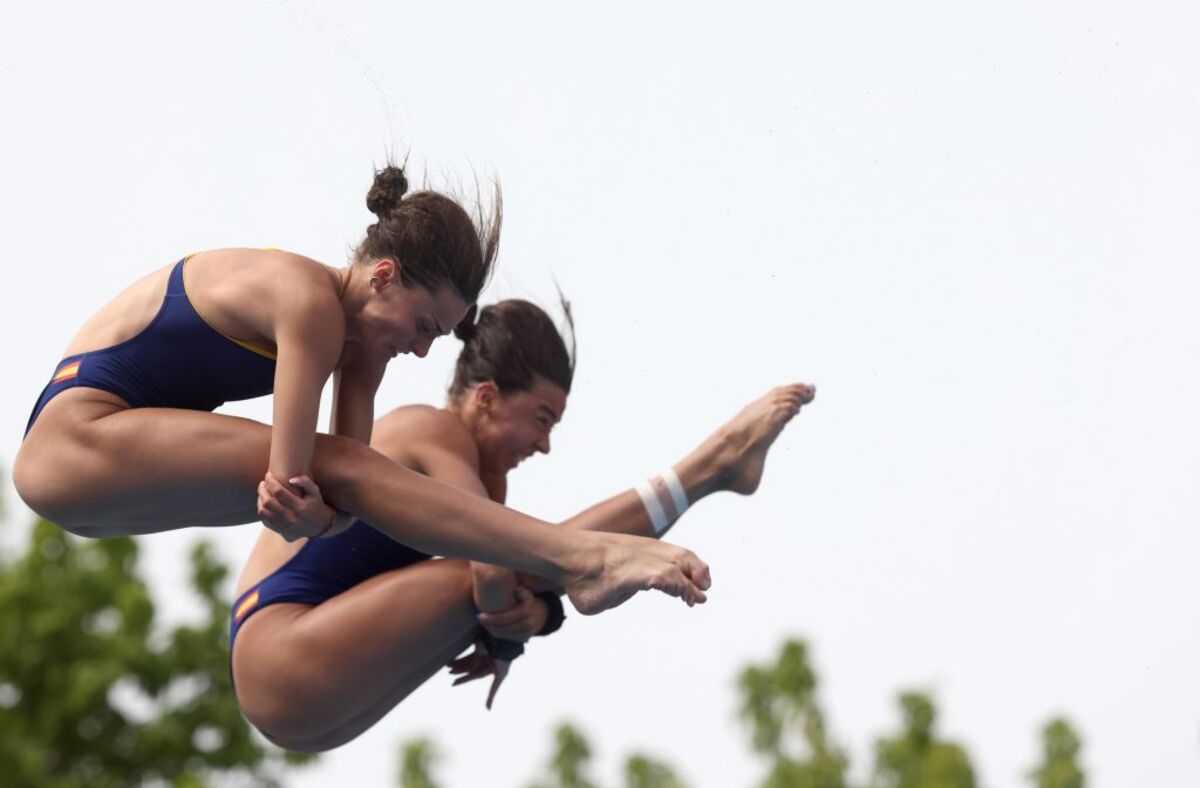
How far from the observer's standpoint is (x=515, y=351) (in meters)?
4.79

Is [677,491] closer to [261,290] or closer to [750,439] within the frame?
[750,439]

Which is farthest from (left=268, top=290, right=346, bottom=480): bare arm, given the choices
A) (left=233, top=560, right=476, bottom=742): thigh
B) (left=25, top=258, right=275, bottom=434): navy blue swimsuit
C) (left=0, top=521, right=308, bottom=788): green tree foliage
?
(left=0, top=521, right=308, bottom=788): green tree foliage

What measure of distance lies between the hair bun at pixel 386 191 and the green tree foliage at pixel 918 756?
12.0 m

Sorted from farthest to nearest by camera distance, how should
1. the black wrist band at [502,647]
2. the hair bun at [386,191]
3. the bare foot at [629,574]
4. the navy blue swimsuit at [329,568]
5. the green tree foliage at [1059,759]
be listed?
the green tree foliage at [1059,759], the navy blue swimsuit at [329,568], the black wrist band at [502,647], the hair bun at [386,191], the bare foot at [629,574]

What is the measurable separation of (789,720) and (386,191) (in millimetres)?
12299

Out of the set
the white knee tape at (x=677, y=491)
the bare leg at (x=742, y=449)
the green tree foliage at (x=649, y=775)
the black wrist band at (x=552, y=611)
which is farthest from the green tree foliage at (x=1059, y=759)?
the black wrist band at (x=552, y=611)

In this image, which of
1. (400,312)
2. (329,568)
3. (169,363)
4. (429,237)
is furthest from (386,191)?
(329,568)

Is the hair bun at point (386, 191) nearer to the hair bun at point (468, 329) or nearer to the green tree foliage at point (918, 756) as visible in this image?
the hair bun at point (468, 329)

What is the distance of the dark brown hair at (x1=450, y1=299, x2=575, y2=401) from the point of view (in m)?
4.76

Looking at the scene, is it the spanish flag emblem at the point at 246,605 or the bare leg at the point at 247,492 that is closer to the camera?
the bare leg at the point at 247,492

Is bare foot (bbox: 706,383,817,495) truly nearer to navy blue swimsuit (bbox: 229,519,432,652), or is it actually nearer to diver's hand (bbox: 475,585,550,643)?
diver's hand (bbox: 475,585,550,643)

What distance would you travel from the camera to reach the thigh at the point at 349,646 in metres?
4.16

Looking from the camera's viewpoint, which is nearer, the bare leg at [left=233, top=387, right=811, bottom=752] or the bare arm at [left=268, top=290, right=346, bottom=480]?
the bare arm at [left=268, top=290, right=346, bottom=480]

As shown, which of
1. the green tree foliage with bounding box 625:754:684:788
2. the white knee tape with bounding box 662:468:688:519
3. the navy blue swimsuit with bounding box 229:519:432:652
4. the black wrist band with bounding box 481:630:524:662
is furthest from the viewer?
the green tree foliage with bounding box 625:754:684:788
